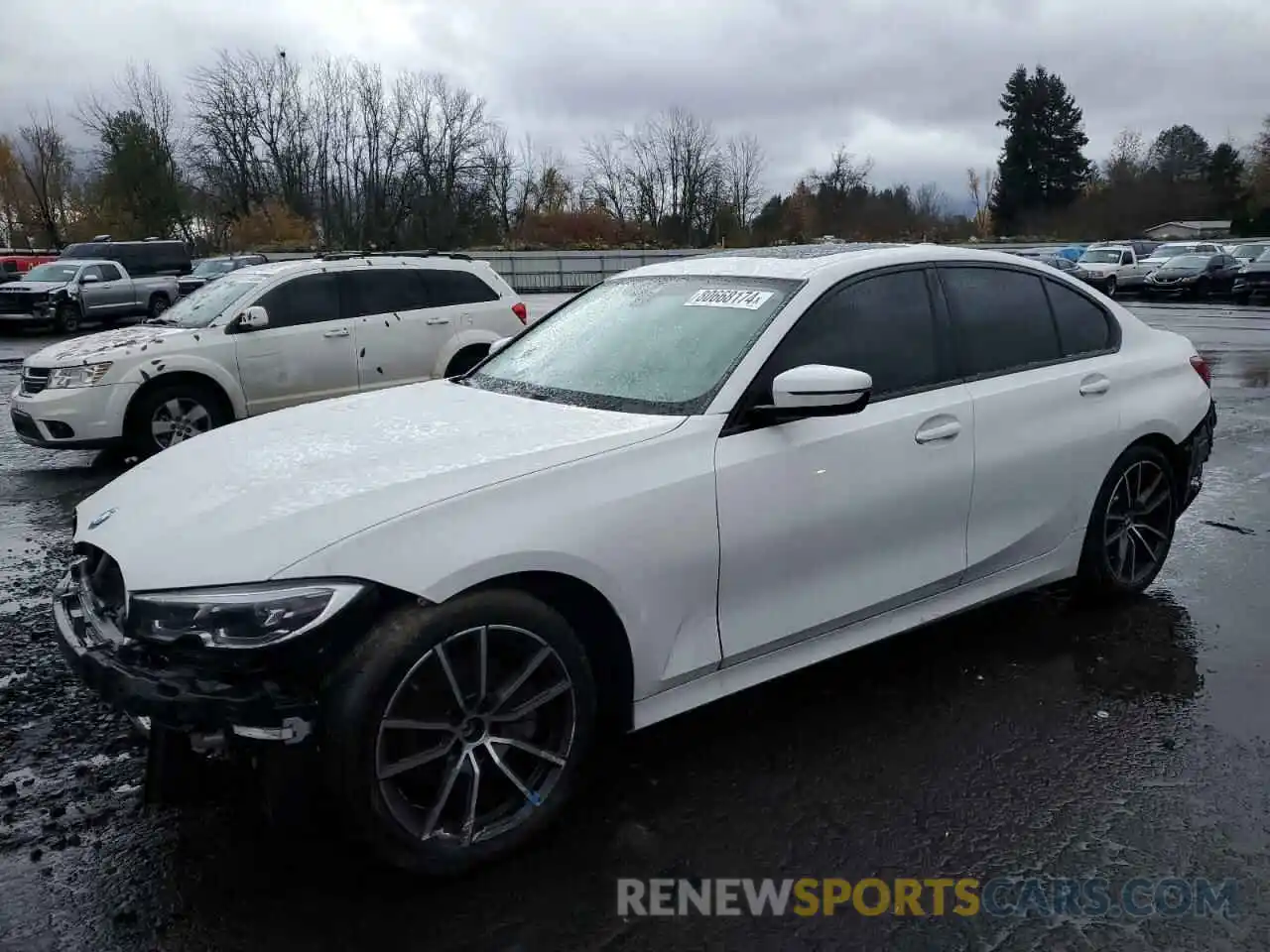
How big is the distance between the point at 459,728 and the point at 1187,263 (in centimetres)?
3751

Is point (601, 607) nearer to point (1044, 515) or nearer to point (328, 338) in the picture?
point (1044, 515)

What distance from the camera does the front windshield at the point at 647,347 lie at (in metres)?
3.67

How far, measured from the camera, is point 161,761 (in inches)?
116

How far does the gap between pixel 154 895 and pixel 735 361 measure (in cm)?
240

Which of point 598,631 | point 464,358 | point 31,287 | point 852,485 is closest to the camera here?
point 598,631

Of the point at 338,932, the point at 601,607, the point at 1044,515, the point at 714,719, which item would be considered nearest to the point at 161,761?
the point at 338,932

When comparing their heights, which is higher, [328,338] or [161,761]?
[328,338]

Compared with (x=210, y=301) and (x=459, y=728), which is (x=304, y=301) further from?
(x=459, y=728)

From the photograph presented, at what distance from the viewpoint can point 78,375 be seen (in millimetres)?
8633

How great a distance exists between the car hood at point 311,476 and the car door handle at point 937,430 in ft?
3.52

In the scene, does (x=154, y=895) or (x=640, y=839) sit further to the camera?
(x=640, y=839)

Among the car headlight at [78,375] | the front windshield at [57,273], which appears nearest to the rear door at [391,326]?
the car headlight at [78,375]

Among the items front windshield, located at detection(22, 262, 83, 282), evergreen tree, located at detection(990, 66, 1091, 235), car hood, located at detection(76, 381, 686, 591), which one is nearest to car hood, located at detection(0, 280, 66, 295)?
front windshield, located at detection(22, 262, 83, 282)

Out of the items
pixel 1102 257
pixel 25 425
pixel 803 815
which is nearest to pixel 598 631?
pixel 803 815
